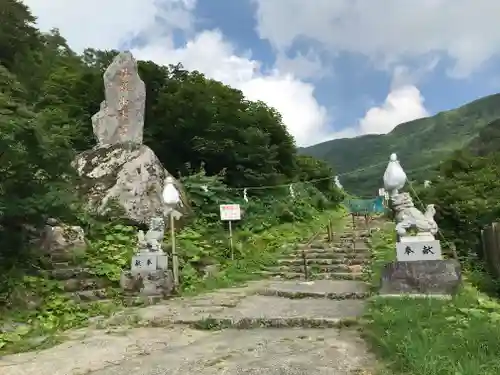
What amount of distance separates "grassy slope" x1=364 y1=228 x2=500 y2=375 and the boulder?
297 inches

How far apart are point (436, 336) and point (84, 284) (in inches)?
255

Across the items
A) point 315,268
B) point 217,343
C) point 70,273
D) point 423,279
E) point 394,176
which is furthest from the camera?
point 315,268

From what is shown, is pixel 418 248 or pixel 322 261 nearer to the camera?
pixel 418 248

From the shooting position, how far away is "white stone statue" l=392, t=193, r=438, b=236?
264 inches

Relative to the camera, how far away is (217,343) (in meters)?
4.85

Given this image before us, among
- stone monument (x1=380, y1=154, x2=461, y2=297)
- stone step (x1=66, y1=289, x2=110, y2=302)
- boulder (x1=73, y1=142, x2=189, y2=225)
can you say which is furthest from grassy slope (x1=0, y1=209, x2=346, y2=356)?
stone monument (x1=380, y1=154, x2=461, y2=297)

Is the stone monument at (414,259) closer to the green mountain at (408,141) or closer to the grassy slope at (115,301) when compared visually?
the grassy slope at (115,301)

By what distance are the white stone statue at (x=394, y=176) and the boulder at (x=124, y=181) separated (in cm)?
643

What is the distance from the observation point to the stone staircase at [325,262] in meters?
10.7

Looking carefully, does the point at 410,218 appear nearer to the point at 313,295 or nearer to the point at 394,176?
the point at 394,176

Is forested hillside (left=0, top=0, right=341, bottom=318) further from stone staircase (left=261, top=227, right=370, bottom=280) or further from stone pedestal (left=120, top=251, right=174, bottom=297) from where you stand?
stone staircase (left=261, top=227, right=370, bottom=280)

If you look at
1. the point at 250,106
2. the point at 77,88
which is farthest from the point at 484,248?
the point at 77,88

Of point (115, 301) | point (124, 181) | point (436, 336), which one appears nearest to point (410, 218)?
point (436, 336)

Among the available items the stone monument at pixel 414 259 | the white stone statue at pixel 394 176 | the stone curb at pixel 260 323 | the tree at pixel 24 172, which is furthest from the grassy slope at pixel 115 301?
the white stone statue at pixel 394 176
